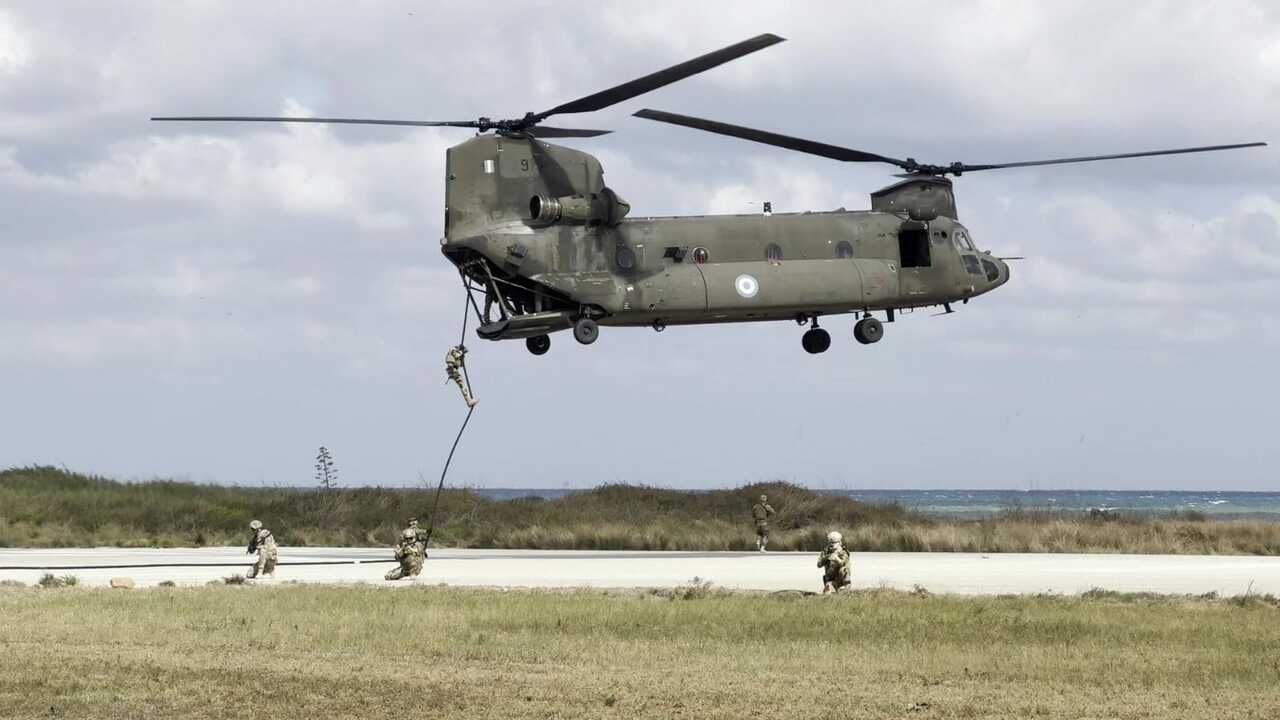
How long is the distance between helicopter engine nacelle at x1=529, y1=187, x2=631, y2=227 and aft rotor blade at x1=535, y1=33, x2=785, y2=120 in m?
2.85

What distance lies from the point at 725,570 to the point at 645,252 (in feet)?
23.8

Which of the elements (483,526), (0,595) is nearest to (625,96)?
(0,595)

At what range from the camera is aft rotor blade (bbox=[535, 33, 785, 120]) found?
2683 cm

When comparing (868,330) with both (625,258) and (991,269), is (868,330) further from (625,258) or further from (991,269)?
(625,258)

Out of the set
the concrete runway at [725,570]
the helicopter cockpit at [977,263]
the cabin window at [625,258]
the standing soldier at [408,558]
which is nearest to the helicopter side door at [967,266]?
the helicopter cockpit at [977,263]

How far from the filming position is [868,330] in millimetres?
37844

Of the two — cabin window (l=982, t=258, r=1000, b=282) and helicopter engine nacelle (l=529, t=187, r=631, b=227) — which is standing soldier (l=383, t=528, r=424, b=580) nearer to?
helicopter engine nacelle (l=529, t=187, r=631, b=227)

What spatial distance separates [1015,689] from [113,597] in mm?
13764

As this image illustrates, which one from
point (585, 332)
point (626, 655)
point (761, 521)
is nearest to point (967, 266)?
point (761, 521)

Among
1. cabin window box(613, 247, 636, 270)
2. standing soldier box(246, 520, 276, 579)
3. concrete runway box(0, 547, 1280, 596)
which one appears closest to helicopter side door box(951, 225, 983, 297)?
concrete runway box(0, 547, 1280, 596)

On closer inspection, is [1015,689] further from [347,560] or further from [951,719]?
[347,560]

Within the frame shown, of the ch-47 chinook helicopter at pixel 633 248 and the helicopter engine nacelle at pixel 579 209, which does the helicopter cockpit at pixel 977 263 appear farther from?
the helicopter engine nacelle at pixel 579 209

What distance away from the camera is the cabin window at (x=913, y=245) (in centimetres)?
3731

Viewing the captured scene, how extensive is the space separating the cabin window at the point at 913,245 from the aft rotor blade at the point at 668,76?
377 inches
